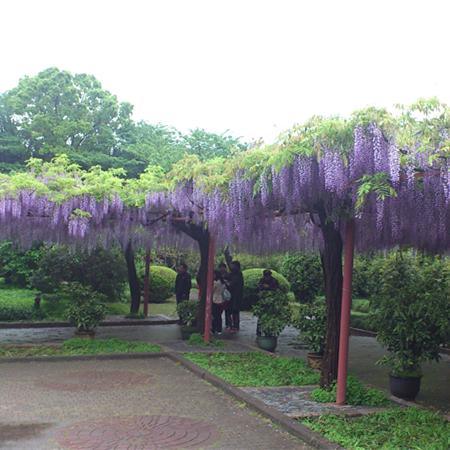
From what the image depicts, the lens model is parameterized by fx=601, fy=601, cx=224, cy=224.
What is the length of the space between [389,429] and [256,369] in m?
3.26

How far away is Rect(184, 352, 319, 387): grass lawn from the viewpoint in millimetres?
7879

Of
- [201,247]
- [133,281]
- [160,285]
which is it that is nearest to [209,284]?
[201,247]

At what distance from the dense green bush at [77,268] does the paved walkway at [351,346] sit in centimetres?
279

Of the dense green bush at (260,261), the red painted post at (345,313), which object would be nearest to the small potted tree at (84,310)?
the red painted post at (345,313)

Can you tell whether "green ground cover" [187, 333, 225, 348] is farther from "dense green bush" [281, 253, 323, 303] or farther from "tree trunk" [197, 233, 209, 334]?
"dense green bush" [281, 253, 323, 303]

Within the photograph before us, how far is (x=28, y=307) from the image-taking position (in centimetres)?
1570

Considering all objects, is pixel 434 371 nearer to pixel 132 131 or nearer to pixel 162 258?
pixel 162 258

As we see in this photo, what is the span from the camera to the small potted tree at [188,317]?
39.7ft

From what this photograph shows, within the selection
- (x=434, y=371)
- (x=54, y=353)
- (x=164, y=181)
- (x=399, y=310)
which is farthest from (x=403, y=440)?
(x=54, y=353)

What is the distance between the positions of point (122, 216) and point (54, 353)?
2610 mm

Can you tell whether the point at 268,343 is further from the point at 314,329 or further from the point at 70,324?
the point at 70,324

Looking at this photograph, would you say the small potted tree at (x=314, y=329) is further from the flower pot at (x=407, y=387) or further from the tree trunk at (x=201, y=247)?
the tree trunk at (x=201, y=247)

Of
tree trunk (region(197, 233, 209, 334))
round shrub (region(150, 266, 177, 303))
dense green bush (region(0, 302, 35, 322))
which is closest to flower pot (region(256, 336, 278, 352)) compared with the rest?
tree trunk (region(197, 233, 209, 334))

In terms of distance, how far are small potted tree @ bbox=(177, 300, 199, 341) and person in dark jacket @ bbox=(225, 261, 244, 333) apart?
1302 mm
